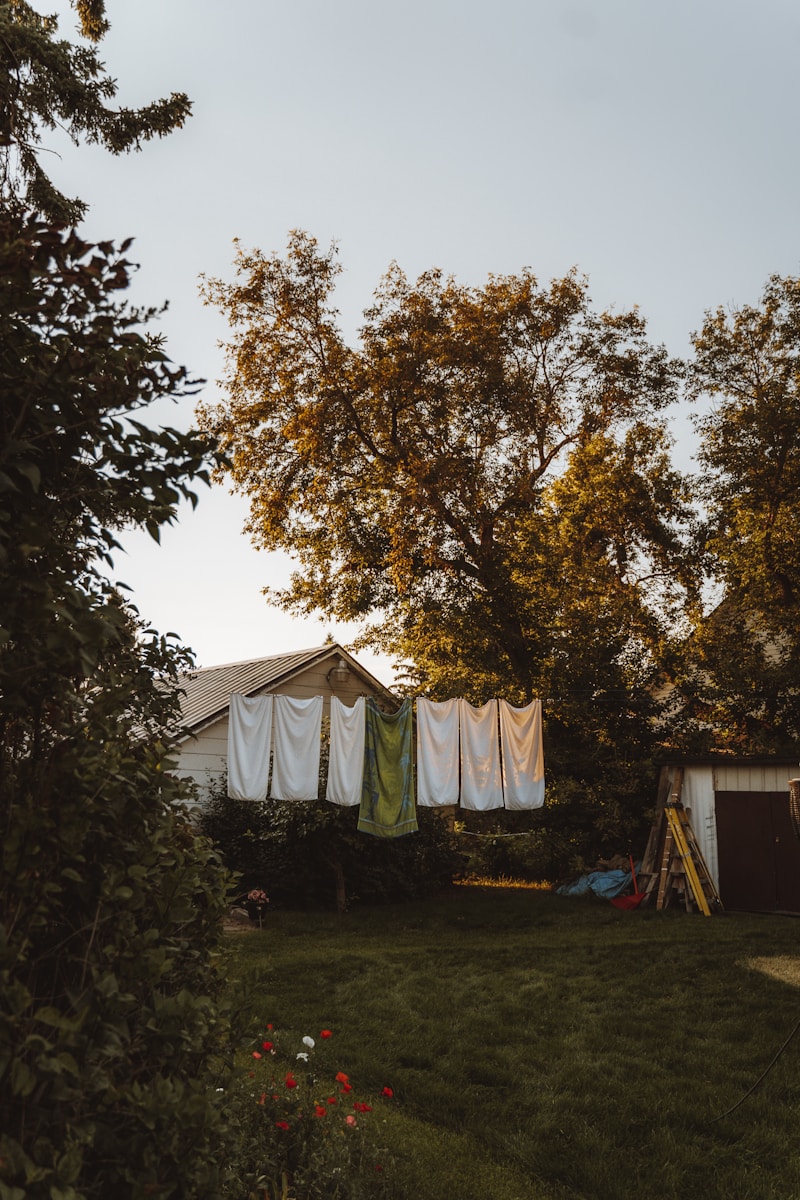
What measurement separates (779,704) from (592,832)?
14.6ft

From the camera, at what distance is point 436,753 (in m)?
12.5

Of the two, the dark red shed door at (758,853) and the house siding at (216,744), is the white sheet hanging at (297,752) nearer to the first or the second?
the house siding at (216,744)

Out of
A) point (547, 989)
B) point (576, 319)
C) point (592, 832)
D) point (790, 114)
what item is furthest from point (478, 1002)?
point (576, 319)

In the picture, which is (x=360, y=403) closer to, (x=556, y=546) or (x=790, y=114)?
(x=556, y=546)

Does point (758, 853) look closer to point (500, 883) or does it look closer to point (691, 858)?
point (691, 858)

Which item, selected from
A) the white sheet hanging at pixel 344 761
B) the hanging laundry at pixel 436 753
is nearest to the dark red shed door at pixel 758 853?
the hanging laundry at pixel 436 753

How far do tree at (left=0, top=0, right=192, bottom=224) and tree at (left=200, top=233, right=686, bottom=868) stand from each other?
841 cm

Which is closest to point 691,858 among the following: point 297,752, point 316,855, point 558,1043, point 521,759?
point 521,759

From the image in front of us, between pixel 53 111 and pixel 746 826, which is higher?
pixel 53 111

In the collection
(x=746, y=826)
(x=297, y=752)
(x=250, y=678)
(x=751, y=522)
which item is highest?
(x=751, y=522)

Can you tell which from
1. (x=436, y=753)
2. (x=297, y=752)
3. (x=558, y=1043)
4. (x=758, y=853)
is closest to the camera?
(x=558, y=1043)

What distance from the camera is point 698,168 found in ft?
35.1

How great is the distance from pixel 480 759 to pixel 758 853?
507cm

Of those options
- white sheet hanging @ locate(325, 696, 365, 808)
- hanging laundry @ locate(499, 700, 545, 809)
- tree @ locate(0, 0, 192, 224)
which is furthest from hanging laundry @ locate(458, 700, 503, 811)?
tree @ locate(0, 0, 192, 224)
